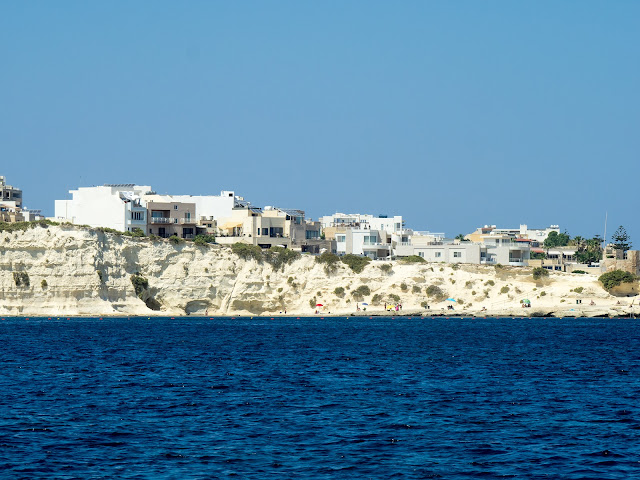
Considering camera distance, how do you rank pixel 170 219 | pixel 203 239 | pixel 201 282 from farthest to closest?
pixel 170 219, pixel 203 239, pixel 201 282

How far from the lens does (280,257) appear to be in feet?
340

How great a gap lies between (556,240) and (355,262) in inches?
3865

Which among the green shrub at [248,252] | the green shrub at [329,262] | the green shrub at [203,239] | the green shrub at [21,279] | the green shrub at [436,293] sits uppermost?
the green shrub at [203,239]

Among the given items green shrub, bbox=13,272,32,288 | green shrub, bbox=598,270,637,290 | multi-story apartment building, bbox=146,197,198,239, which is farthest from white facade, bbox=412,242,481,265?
green shrub, bbox=13,272,32,288

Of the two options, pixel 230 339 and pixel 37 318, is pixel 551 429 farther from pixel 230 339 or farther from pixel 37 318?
pixel 37 318

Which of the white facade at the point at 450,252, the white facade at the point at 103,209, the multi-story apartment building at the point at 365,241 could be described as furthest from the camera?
the multi-story apartment building at the point at 365,241

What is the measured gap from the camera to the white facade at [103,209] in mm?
106500

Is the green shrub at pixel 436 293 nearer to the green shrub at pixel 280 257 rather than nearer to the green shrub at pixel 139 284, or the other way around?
the green shrub at pixel 280 257

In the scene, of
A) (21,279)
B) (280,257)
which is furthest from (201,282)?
(21,279)

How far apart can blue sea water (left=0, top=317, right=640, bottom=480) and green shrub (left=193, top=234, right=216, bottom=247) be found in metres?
38.6

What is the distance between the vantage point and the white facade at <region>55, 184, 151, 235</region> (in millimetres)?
106500

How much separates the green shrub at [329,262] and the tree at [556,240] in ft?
308

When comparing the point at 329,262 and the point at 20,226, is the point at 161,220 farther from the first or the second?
the point at 329,262

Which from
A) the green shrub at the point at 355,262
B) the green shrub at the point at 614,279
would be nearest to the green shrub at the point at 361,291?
the green shrub at the point at 355,262
